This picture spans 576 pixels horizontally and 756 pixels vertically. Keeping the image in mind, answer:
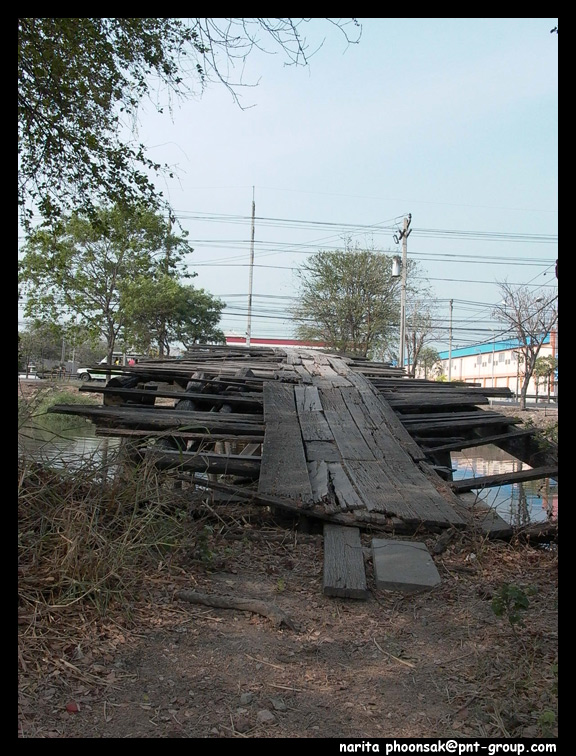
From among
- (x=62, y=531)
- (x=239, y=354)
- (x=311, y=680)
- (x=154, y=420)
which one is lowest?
(x=311, y=680)

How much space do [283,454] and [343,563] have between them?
1.63 m

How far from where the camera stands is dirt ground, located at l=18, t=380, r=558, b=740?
Answer: 1834mm

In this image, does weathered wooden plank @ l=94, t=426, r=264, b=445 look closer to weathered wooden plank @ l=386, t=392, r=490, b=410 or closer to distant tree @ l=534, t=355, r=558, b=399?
weathered wooden plank @ l=386, t=392, r=490, b=410

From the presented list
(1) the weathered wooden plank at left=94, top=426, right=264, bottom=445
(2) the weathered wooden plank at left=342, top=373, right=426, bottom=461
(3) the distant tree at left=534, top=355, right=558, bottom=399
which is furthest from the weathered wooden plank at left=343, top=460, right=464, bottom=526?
(3) the distant tree at left=534, top=355, right=558, bottom=399

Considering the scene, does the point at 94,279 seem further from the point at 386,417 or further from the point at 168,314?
the point at 386,417

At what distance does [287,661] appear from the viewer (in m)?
2.25

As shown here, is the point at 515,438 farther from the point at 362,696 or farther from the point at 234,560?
the point at 362,696

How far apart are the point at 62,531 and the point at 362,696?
5.52 feet

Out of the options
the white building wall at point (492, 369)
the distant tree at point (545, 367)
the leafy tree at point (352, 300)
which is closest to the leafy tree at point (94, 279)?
the leafy tree at point (352, 300)

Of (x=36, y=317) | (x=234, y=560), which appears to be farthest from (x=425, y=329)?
(x=234, y=560)

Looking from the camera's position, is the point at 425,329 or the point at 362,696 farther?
the point at 425,329

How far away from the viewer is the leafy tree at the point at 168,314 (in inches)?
958
